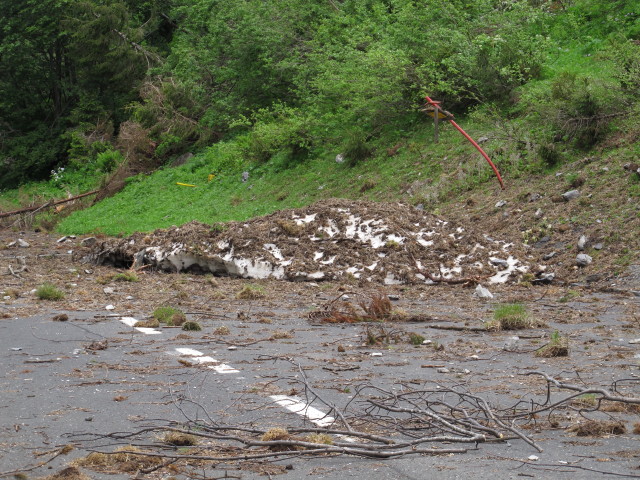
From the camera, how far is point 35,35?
42500 millimetres

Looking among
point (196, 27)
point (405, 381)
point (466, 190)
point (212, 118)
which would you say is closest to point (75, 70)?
point (196, 27)

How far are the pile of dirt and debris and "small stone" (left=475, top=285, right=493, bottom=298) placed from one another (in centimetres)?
94

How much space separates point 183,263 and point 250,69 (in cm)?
1875

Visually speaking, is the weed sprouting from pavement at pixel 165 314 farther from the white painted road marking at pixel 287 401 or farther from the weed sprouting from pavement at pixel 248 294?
the weed sprouting from pavement at pixel 248 294

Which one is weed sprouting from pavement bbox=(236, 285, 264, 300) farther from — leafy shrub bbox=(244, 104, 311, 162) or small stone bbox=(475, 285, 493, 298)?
leafy shrub bbox=(244, 104, 311, 162)

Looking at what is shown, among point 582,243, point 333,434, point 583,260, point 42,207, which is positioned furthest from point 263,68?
point 333,434

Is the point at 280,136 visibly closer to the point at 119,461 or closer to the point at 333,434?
the point at 333,434

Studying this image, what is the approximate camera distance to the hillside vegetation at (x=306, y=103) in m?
17.6

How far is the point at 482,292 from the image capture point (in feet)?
39.3

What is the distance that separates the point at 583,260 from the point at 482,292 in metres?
2.25

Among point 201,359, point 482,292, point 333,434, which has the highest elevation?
point 333,434

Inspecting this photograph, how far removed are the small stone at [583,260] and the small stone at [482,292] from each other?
200 centimetres

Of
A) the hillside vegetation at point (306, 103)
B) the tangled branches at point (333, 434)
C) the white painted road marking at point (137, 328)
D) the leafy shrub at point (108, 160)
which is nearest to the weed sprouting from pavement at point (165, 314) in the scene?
the white painted road marking at point (137, 328)

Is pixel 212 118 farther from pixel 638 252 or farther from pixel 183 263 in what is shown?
pixel 638 252
